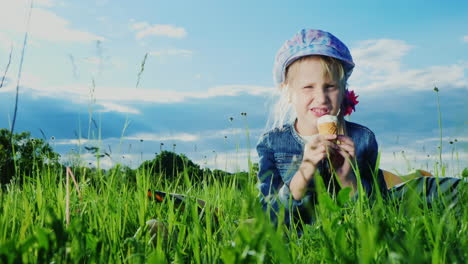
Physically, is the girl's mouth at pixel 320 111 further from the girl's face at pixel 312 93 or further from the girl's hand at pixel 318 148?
the girl's hand at pixel 318 148

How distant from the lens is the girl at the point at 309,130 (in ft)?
10.9

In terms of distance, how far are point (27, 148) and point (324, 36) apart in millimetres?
12223

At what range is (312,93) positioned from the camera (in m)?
3.52

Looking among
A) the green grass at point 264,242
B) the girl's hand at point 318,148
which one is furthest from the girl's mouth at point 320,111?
the green grass at point 264,242

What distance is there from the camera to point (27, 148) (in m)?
13.9

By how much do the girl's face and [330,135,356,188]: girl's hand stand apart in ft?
0.97

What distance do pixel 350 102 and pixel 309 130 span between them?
48cm

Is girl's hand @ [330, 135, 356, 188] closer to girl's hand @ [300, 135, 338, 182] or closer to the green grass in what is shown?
girl's hand @ [300, 135, 338, 182]

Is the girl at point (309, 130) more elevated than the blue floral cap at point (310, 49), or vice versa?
the blue floral cap at point (310, 49)

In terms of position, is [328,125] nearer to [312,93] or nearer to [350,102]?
[312,93]

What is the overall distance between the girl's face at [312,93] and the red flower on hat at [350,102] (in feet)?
1.04

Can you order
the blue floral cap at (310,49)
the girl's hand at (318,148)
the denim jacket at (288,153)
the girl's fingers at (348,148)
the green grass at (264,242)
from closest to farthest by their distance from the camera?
the green grass at (264,242)
the girl's hand at (318,148)
the girl's fingers at (348,148)
the blue floral cap at (310,49)
the denim jacket at (288,153)

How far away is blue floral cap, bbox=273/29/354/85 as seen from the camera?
361 centimetres

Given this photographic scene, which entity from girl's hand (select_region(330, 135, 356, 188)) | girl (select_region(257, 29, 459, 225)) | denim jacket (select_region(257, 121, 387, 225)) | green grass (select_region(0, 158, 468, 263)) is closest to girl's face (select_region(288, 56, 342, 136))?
girl (select_region(257, 29, 459, 225))
